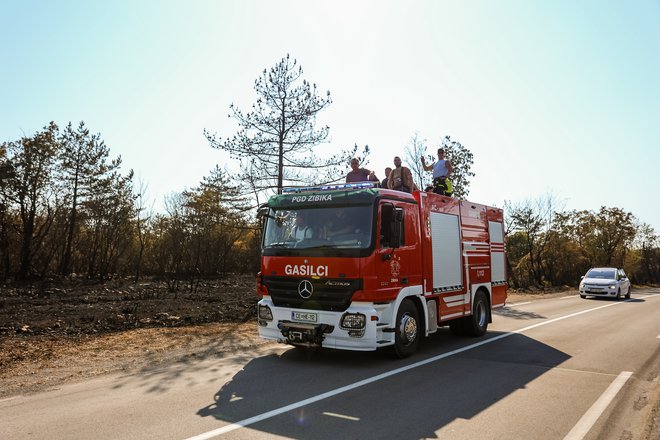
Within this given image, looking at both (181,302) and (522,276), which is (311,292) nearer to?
(181,302)

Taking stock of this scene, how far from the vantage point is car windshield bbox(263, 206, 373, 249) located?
752cm

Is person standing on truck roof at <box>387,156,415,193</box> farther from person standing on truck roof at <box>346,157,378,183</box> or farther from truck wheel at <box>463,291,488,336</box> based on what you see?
truck wheel at <box>463,291,488,336</box>

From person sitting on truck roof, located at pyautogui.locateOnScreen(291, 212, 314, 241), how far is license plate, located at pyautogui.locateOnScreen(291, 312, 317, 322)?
4.20 feet

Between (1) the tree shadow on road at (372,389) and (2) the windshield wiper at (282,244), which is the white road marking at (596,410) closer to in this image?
(1) the tree shadow on road at (372,389)

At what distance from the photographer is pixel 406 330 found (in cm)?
811

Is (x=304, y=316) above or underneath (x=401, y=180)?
underneath

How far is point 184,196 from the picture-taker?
39.5 meters

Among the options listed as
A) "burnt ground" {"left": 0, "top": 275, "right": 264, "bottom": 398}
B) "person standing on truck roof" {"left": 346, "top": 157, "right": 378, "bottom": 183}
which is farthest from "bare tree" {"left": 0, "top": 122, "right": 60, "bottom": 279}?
"person standing on truck roof" {"left": 346, "top": 157, "right": 378, "bottom": 183}

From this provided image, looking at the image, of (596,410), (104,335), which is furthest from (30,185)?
(596,410)

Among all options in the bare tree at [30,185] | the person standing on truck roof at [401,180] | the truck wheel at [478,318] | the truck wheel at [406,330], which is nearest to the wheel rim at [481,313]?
the truck wheel at [478,318]

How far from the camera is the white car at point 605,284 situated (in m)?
23.8

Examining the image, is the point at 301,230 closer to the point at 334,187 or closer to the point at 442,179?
the point at 334,187

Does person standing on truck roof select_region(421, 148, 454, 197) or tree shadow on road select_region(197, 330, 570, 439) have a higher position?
person standing on truck roof select_region(421, 148, 454, 197)

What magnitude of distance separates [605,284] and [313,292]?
21918mm
